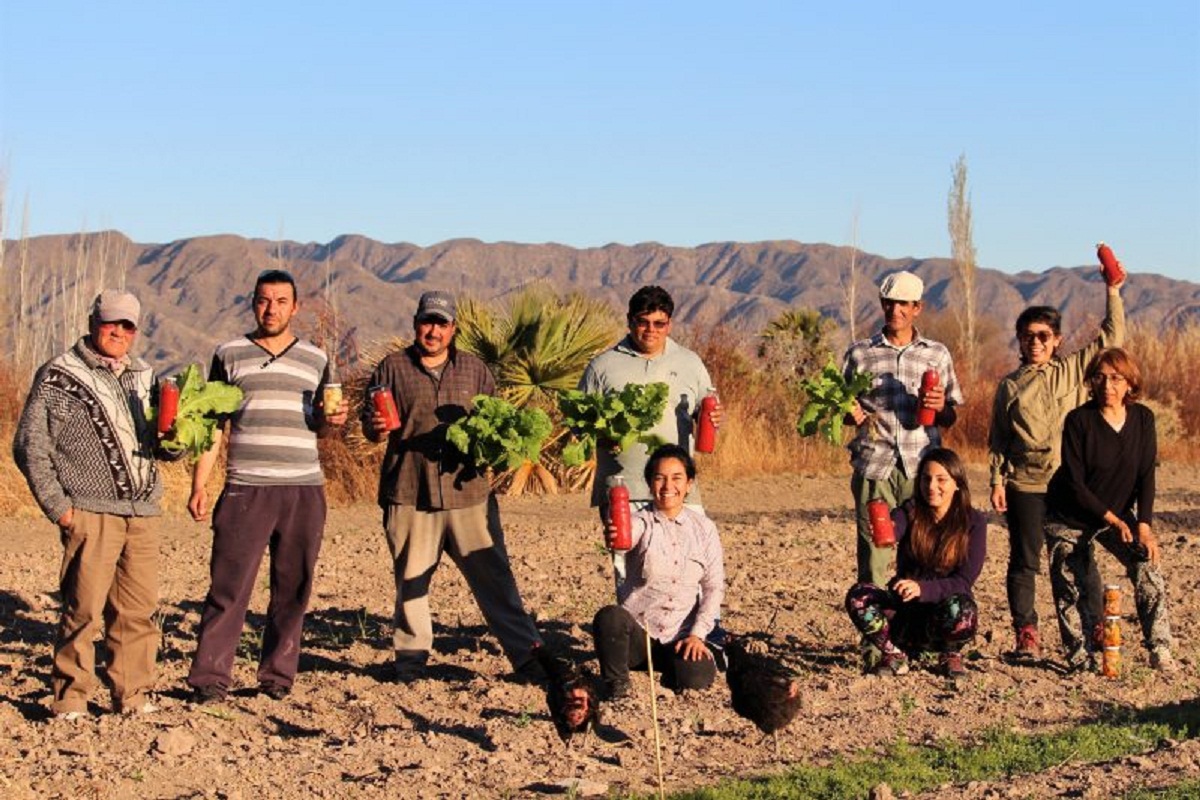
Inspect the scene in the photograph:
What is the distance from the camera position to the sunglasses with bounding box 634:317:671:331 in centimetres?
903

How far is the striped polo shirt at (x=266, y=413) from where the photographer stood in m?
8.76

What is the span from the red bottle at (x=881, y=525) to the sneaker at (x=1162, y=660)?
72.5 inches

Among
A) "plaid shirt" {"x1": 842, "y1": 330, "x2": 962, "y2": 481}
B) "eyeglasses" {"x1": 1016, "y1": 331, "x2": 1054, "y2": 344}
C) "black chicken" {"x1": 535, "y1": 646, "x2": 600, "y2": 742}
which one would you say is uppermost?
"eyeglasses" {"x1": 1016, "y1": 331, "x2": 1054, "y2": 344}

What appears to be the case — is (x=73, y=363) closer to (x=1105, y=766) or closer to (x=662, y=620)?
(x=662, y=620)

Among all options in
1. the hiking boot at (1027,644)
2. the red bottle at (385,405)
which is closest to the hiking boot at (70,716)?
the red bottle at (385,405)

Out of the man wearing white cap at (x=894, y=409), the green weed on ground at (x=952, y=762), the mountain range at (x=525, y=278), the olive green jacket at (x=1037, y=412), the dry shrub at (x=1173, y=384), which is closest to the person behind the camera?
the green weed on ground at (x=952, y=762)

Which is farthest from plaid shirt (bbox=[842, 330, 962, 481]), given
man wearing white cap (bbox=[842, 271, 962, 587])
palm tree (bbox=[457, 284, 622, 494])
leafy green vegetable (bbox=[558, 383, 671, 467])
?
palm tree (bbox=[457, 284, 622, 494])

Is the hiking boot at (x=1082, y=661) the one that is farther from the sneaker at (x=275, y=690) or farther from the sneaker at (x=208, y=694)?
the sneaker at (x=208, y=694)

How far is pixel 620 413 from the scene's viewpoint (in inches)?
344

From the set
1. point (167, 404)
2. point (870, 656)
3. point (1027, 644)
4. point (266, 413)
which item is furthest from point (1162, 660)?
point (167, 404)

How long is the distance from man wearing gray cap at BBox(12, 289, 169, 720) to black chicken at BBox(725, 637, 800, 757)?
300cm

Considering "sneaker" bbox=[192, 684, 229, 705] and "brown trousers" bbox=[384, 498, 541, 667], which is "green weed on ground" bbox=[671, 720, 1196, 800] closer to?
"brown trousers" bbox=[384, 498, 541, 667]

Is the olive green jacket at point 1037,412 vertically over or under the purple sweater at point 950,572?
over

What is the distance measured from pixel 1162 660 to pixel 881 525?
2017 millimetres
